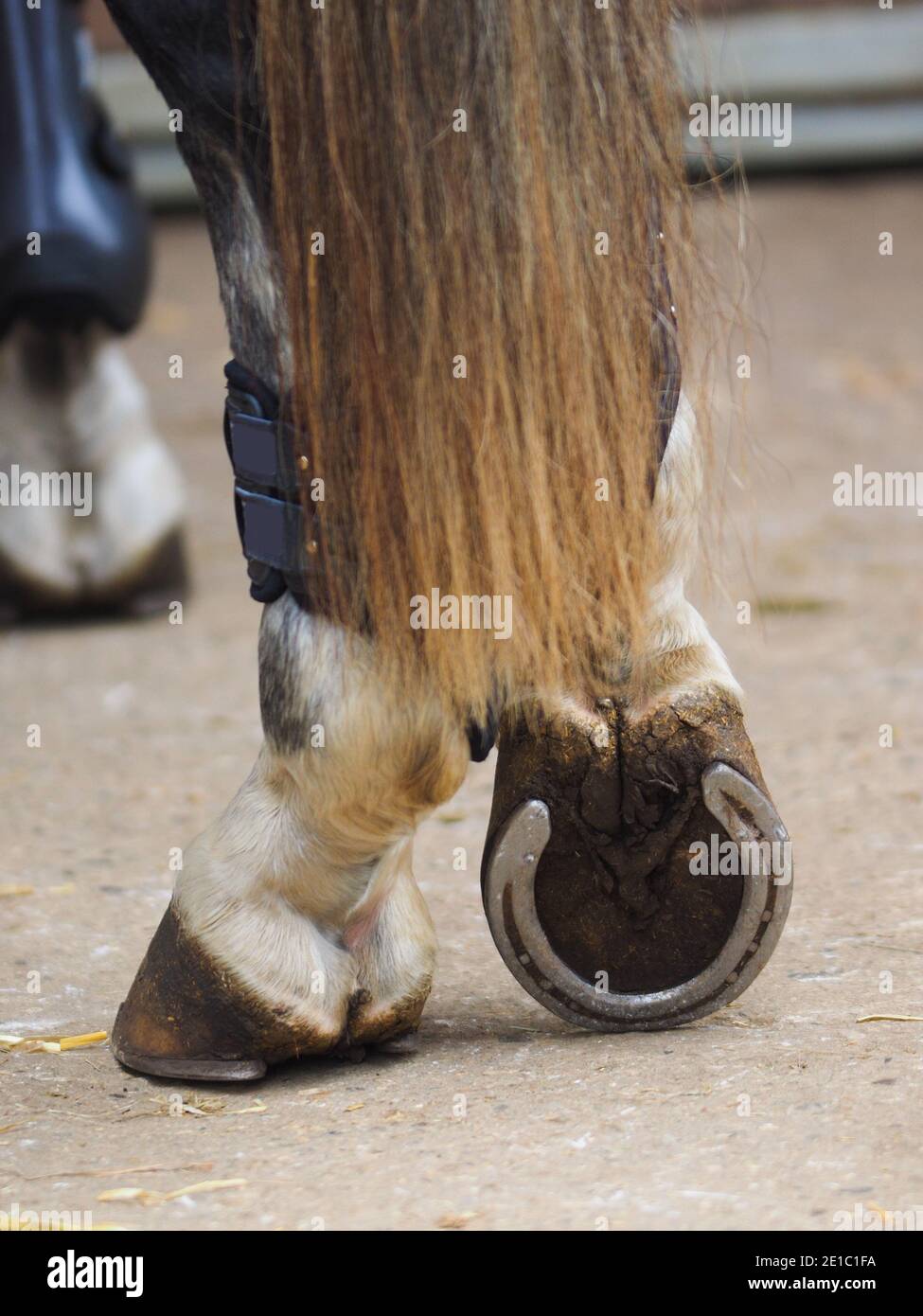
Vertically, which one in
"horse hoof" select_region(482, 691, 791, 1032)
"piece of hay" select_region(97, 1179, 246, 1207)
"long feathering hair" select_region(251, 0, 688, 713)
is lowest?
"piece of hay" select_region(97, 1179, 246, 1207)

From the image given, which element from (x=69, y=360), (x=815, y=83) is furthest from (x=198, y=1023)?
(x=815, y=83)

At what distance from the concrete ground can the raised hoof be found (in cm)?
2

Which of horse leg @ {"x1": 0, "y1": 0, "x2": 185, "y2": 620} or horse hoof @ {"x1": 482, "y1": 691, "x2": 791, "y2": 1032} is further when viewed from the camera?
horse leg @ {"x1": 0, "y1": 0, "x2": 185, "y2": 620}

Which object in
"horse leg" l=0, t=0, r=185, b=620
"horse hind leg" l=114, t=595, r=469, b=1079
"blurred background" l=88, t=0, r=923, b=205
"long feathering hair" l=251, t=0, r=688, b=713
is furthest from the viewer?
"blurred background" l=88, t=0, r=923, b=205

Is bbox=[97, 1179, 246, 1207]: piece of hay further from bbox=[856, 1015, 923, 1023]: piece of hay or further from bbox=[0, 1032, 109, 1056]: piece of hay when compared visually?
bbox=[856, 1015, 923, 1023]: piece of hay

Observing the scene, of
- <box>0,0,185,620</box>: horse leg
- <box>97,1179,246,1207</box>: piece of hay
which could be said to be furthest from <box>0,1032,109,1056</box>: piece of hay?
<box>0,0,185,620</box>: horse leg

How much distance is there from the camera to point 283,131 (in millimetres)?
987

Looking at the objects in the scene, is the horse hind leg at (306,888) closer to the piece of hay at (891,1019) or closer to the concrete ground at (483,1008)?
the concrete ground at (483,1008)

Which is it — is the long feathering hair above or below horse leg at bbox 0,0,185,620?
below

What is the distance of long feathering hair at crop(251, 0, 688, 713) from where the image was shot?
959 mm

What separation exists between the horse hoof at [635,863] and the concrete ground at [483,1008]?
46 mm

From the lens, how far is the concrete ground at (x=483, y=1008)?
101 centimetres

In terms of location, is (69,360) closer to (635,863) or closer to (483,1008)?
(483,1008)
